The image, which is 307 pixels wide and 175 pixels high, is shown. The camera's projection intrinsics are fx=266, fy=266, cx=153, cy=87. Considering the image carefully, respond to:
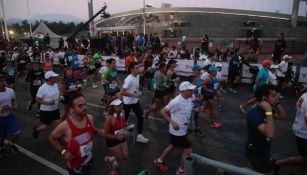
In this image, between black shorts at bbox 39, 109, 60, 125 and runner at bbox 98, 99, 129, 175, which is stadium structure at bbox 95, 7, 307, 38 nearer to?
black shorts at bbox 39, 109, 60, 125

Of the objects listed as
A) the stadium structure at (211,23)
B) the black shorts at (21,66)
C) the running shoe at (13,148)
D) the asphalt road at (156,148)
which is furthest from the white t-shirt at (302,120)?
the stadium structure at (211,23)

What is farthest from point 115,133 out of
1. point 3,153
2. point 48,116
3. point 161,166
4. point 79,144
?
point 3,153

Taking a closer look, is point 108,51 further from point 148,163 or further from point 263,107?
point 263,107

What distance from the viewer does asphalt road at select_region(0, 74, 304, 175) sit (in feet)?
19.0

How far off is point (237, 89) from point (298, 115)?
9.14 meters

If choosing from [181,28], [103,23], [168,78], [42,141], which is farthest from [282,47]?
[103,23]

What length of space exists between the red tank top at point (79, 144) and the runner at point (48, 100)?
312 cm

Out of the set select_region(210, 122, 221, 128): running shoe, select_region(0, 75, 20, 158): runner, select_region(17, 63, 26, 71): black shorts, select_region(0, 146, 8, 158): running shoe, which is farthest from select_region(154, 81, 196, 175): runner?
select_region(17, 63, 26, 71): black shorts

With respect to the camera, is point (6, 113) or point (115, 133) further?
point (6, 113)

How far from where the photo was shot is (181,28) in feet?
126

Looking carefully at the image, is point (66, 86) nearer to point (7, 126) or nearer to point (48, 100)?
point (48, 100)

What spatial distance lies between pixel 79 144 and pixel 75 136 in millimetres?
135

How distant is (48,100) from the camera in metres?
6.63

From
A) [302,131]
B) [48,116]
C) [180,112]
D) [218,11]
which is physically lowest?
[48,116]
